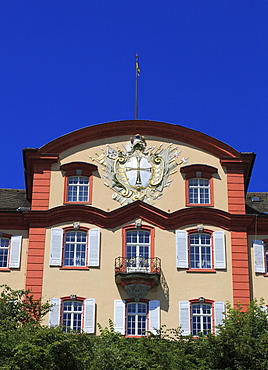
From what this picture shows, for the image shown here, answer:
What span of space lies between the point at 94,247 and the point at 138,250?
2.16 meters

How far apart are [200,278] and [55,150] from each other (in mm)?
9960

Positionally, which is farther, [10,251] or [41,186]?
[41,186]

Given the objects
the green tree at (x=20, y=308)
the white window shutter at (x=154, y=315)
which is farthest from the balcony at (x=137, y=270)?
the green tree at (x=20, y=308)

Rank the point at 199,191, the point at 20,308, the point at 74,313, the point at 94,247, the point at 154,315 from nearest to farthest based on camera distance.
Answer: the point at 20,308 < the point at 154,315 < the point at 74,313 < the point at 94,247 < the point at 199,191

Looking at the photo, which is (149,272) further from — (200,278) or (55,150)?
(55,150)

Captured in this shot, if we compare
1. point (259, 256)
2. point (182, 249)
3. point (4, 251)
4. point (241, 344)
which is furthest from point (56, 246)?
point (241, 344)

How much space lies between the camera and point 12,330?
29953mm

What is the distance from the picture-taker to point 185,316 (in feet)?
116

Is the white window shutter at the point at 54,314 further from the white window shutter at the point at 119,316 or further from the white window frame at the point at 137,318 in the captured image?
the white window frame at the point at 137,318

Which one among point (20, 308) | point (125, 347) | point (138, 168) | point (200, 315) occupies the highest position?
point (138, 168)

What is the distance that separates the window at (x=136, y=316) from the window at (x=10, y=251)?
219 inches

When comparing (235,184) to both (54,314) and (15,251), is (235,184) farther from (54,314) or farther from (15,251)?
(15,251)

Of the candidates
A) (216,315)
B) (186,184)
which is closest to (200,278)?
(216,315)

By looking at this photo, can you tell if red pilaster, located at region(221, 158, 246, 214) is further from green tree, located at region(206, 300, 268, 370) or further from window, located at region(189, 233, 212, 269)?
green tree, located at region(206, 300, 268, 370)
